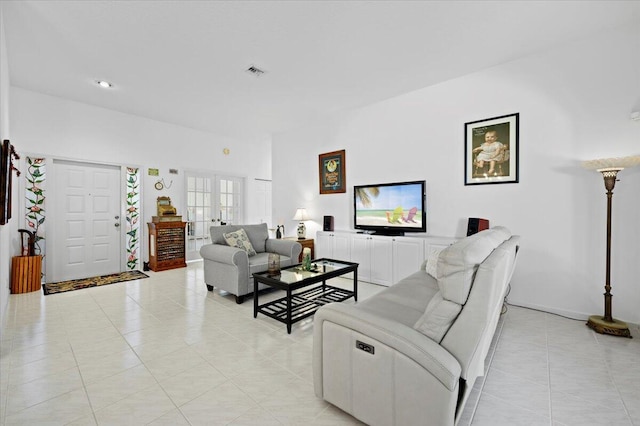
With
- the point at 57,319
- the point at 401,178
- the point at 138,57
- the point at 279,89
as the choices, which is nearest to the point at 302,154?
the point at 279,89

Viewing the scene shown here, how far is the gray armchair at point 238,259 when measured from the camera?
3.35 metres

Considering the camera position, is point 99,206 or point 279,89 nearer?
point 279,89

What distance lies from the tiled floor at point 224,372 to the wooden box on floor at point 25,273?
940 millimetres

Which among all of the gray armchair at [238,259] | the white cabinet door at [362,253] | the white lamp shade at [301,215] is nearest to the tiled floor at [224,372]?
the gray armchair at [238,259]

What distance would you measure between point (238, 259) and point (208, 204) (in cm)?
349

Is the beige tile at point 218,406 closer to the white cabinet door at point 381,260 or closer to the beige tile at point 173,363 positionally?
the beige tile at point 173,363

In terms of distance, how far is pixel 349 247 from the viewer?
4.54 metres

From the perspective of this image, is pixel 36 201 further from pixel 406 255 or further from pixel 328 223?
pixel 406 255

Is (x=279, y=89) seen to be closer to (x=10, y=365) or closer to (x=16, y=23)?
(x=16, y=23)

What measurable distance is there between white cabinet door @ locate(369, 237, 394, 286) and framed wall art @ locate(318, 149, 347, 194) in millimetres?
1262

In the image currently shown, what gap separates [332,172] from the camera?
518cm

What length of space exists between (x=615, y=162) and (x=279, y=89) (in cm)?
380

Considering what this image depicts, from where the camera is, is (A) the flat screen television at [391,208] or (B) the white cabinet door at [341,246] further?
(B) the white cabinet door at [341,246]

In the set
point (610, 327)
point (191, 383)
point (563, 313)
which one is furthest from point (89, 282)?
point (610, 327)
